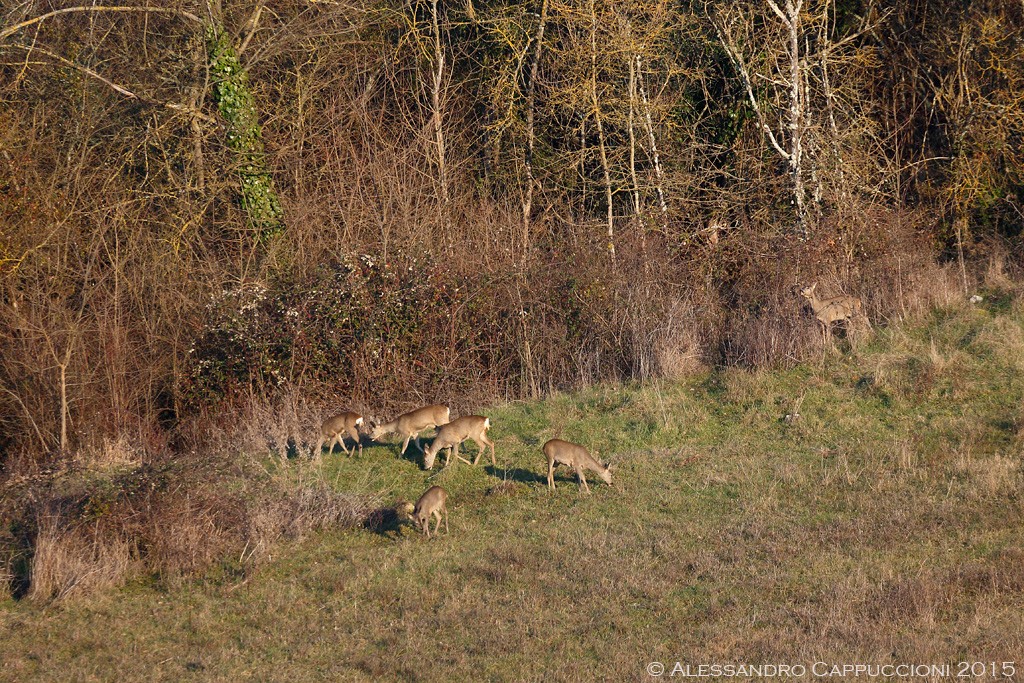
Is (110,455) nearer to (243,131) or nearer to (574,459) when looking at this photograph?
(574,459)

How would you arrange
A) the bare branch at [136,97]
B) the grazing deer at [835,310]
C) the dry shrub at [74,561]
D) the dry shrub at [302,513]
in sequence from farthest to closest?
the bare branch at [136,97]
the grazing deer at [835,310]
the dry shrub at [302,513]
the dry shrub at [74,561]

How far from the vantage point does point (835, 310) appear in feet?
53.7

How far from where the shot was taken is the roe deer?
10703 millimetres

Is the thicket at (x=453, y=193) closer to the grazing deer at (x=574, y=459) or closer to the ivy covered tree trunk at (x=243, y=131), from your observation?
the ivy covered tree trunk at (x=243, y=131)

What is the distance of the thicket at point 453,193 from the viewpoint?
54.3ft

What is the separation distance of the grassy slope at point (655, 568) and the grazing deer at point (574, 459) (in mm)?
221

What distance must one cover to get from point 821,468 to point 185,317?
33.3 feet

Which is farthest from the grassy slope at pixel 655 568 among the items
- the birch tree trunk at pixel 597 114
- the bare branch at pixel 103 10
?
the bare branch at pixel 103 10

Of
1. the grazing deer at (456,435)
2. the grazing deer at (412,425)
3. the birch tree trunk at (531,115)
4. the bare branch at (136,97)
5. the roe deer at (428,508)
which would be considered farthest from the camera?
the birch tree trunk at (531,115)

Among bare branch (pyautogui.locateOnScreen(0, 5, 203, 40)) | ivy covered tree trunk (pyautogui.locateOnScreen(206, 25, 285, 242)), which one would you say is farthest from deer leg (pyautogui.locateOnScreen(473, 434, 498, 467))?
bare branch (pyautogui.locateOnScreen(0, 5, 203, 40))

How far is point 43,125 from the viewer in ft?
58.7

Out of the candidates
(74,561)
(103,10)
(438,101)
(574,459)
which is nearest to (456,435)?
(574,459)

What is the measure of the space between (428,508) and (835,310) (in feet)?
26.4

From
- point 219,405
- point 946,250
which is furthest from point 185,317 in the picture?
point 946,250
